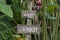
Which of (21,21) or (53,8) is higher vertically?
(53,8)

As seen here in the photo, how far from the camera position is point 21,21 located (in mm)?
1764

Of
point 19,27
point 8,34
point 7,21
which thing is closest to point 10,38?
point 8,34

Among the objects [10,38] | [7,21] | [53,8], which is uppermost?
[53,8]

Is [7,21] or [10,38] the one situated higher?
[7,21]

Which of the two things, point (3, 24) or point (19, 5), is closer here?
point (3, 24)

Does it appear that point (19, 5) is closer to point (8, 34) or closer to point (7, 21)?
point (7, 21)

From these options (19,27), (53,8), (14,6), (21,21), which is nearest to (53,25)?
(53,8)

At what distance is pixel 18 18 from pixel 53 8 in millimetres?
346

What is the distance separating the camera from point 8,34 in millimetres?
1565

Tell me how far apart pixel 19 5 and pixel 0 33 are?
1.43 ft

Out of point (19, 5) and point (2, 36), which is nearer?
point (2, 36)

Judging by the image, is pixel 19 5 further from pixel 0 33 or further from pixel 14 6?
pixel 0 33

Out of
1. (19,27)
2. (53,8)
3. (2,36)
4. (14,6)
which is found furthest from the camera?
(14,6)

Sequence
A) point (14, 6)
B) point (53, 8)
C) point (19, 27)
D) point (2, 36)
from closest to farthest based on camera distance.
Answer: point (19, 27), point (2, 36), point (53, 8), point (14, 6)
